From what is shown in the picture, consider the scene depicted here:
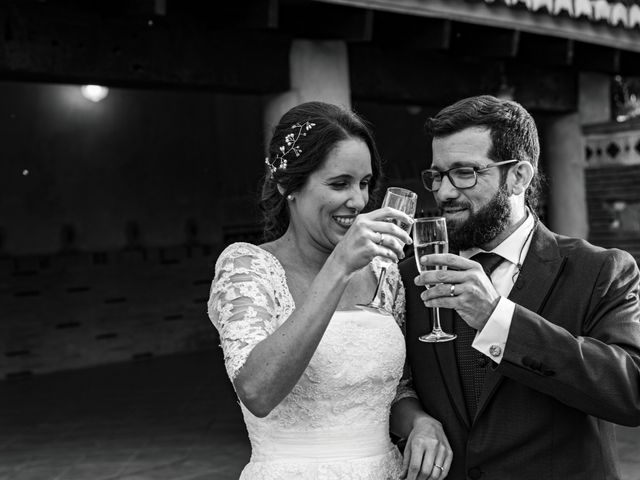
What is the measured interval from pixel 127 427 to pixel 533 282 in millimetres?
5549

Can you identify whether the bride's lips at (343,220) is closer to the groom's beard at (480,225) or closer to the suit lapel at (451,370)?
the groom's beard at (480,225)

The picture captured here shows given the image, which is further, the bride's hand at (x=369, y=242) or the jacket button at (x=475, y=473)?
the jacket button at (x=475, y=473)

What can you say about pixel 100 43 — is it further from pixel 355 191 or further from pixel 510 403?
pixel 510 403

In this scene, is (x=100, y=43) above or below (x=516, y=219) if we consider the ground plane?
above

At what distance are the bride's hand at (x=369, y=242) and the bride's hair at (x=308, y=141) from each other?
1.53 feet

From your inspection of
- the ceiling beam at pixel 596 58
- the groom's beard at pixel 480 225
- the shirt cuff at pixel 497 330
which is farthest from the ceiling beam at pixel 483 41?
the shirt cuff at pixel 497 330

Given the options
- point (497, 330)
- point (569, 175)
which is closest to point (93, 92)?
point (569, 175)

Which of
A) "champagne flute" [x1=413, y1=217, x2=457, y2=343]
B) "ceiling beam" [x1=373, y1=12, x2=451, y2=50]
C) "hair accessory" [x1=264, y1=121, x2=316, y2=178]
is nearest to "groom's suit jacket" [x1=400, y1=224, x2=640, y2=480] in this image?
"champagne flute" [x1=413, y1=217, x2=457, y2=343]

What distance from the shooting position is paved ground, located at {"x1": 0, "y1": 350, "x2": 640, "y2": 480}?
607 cm

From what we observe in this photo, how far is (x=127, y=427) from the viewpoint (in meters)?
7.34

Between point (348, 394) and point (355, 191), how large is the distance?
2.01ft

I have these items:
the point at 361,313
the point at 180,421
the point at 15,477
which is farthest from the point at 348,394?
the point at 180,421

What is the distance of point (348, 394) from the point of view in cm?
266

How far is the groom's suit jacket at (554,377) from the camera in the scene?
7.36ft
